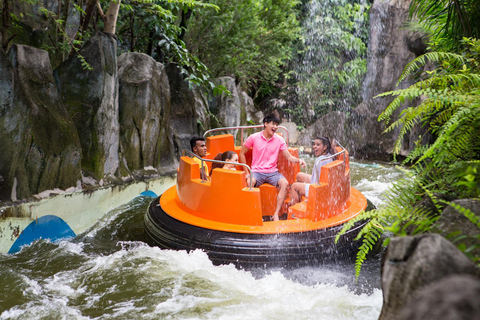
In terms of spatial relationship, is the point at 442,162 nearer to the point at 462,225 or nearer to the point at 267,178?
the point at 462,225

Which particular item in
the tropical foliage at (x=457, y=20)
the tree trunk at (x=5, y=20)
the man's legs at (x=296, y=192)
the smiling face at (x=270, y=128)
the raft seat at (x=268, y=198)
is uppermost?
the tropical foliage at (x=457, y=20)

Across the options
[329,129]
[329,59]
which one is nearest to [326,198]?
[329,129]

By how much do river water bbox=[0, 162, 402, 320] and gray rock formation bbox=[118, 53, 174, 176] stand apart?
2.65 metres

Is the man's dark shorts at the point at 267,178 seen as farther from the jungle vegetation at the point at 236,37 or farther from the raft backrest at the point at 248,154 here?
the jungle vegetation at the point at 236,37

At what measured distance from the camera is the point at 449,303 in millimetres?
805

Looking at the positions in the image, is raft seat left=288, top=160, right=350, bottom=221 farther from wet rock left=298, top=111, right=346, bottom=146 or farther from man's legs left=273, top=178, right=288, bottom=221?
wet rock left=298, top=111, right=346, bottom=146

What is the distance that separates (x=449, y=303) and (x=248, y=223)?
9.99 ft

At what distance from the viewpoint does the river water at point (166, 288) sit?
2.98 meters

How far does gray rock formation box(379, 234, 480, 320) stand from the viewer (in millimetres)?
1068

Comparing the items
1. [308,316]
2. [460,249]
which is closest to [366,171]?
[308,316]

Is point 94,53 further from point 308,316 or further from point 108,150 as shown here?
point 308,316

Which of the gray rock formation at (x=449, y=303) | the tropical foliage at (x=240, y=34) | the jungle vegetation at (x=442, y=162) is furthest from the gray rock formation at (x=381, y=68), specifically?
the gray rock formation at (x=449, y=303)

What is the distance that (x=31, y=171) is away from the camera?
4.51 metres

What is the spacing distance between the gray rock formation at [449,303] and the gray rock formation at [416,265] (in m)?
0.20
